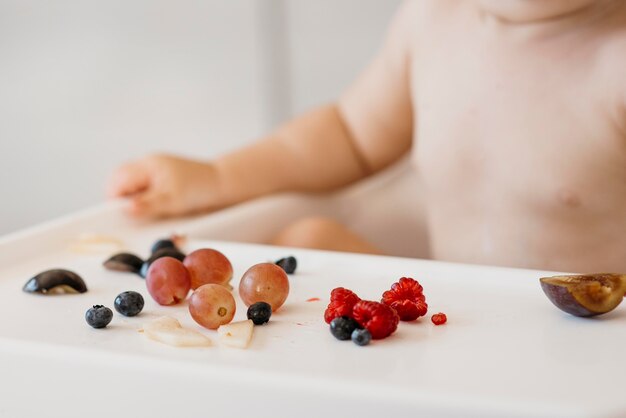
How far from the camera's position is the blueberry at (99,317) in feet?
1.88

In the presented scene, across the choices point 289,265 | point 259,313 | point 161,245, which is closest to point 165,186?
point 161,245

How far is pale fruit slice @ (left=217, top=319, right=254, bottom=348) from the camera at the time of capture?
1.75 feet

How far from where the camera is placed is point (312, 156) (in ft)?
3.39

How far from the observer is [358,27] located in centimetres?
196

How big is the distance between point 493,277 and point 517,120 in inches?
9.7

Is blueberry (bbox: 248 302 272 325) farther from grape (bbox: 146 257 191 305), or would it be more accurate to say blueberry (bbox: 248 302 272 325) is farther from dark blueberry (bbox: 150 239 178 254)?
dark blueberry (bbox: 150 239 178 254)

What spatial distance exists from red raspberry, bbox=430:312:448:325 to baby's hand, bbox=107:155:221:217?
40cm

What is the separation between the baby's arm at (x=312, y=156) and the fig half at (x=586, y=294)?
0.44m

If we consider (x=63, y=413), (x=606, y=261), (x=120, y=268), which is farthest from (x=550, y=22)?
(x=63, y=413)

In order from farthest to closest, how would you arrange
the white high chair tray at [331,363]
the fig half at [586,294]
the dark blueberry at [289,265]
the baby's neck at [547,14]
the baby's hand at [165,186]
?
the baby's hand at [165,186] < the baby's neck at [547,14] < the dark blueberry at [289,265] < the fig half at [586,294] < the white high chair tray at [331,363]

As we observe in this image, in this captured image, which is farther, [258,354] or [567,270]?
[567,270]

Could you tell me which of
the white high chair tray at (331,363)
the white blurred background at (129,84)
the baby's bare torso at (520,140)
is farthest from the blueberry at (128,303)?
the white blurred background at (129,84)

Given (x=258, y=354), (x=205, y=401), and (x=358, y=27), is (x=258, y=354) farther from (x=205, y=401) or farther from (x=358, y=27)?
(x=358, y=27)

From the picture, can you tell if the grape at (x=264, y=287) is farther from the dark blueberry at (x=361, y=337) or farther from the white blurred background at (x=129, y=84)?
the white blurred background at (x=129, y=84)
